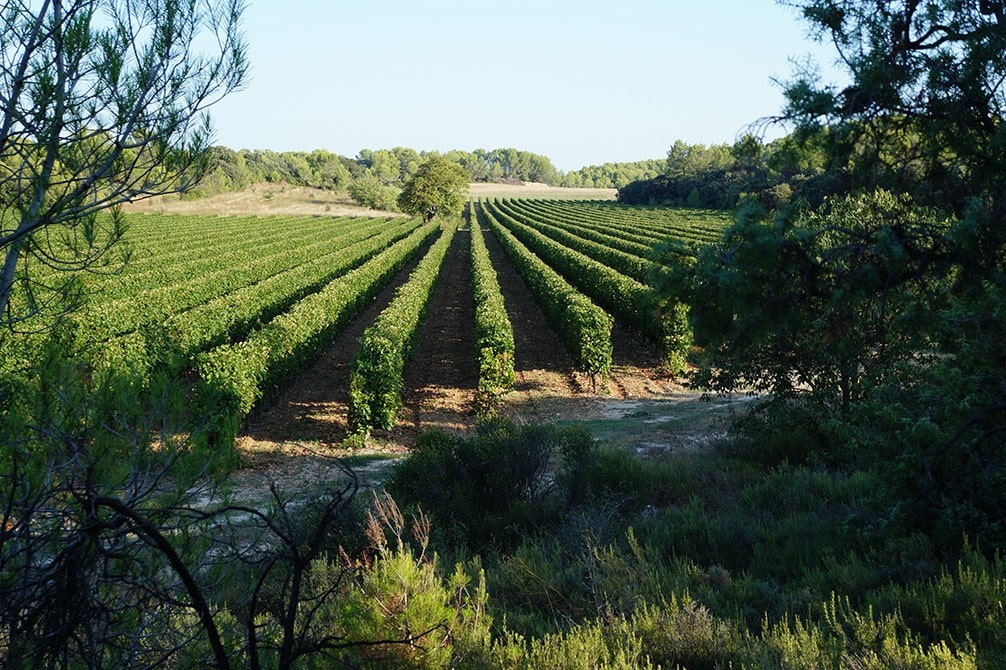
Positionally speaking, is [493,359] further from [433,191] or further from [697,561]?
[433,191]

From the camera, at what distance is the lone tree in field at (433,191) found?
80.4 metres

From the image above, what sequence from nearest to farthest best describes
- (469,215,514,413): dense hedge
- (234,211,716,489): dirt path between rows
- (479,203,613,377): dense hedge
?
(234,211,716,489): dirt path between rows, (469,215,514,413): dense hedge, (479,203,613,377): dense hedge

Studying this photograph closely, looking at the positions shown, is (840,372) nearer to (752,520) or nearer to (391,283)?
(752,520)

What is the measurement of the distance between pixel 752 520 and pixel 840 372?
3.74 meters

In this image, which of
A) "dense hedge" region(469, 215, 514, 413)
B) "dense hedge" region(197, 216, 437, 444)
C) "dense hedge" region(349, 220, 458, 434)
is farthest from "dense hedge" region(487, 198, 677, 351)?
"dense hedge" region(197, 216, 437, 444)

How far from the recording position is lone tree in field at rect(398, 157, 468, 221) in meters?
80.4

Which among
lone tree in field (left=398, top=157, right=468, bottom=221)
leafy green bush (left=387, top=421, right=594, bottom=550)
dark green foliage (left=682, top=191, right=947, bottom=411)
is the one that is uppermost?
lone tree in field (left=398, top=157, right=468, bottom=221)

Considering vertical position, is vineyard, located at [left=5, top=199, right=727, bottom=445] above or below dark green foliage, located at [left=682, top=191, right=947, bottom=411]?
below

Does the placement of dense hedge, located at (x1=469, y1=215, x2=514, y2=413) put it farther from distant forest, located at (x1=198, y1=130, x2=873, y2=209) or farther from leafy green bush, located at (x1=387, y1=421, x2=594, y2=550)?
distant forest, located at (x1=198, y1=130, x2=873, y2=209)

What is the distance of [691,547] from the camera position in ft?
22.5

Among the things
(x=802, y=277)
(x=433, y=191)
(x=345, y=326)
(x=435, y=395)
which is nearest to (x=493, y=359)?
(x=435, y=395)

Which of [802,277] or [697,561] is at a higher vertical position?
[802,277]

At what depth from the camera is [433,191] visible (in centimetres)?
8050

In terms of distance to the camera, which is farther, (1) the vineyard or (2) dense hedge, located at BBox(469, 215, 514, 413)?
(2) dense hedge, located at BBox(469, 215, 514, 413)
